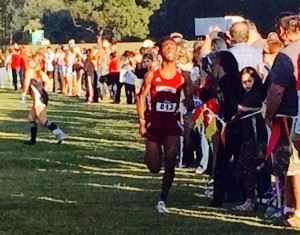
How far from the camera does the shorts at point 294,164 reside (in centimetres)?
1089

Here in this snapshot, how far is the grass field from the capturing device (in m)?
11.6

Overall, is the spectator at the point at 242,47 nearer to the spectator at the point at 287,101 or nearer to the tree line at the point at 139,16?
the spectator at the point at 287,101

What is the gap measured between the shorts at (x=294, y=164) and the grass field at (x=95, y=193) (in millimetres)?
618

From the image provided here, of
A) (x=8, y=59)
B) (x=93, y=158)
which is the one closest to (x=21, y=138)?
(x=93, y=158)

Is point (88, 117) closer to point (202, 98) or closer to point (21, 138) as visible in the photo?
point (21, 138)

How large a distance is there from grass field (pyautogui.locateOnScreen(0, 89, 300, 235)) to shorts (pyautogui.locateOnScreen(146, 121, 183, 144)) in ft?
2.81

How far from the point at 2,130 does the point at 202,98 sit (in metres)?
14.2

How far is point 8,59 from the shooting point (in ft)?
169

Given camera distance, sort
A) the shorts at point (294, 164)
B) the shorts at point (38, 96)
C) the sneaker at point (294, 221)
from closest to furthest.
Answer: the shorts at point (294, 164) → the sneaker at point (294, 221) → the shorts at point (38, 96)

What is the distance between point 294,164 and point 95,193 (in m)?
4.31

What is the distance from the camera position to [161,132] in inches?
500

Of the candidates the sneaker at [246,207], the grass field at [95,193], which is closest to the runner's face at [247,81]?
the sneaker at [246,207]

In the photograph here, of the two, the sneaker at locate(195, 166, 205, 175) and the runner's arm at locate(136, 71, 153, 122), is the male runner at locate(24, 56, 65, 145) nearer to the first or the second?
the sneaker at locate(195, 166, 205, 175)

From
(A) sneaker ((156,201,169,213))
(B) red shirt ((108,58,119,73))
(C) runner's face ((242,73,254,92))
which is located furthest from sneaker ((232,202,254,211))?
(B) red shirt ((108,58,119,73))
